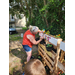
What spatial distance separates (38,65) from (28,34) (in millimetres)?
1206

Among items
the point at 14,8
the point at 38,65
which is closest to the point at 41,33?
the point at 38,65

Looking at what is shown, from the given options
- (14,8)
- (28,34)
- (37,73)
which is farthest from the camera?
(14,8)
